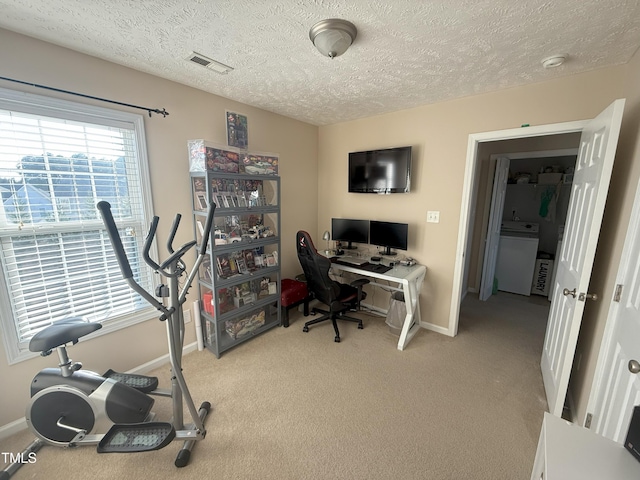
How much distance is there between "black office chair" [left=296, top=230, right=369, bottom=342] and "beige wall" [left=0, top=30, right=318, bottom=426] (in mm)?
738

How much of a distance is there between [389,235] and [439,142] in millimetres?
1073

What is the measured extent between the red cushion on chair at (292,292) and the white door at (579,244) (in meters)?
2.25

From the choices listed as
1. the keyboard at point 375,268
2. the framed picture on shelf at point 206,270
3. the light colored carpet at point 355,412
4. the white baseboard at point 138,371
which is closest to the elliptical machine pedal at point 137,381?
the light colored carpet at point 355,412

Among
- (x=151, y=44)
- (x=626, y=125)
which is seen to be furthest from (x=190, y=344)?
(x=626, y=125)

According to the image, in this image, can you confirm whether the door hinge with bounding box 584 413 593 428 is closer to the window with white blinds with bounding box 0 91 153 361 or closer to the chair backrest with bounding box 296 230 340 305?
the chair backrest with bounding box 296 230 340 305

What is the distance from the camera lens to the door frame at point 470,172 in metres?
2.03

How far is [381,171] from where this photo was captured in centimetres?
291

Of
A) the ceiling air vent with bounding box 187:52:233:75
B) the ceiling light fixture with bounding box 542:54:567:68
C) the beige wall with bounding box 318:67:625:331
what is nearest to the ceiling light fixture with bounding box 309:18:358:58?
the ceiling air vent with bounding box 187:52:233:75

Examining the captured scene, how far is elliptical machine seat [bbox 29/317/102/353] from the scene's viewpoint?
137 cm

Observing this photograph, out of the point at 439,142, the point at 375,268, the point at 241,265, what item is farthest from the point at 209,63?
the point at 375,268

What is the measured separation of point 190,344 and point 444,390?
7.42 ft

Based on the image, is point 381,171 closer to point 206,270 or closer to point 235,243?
point 235,243

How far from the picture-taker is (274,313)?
297 centimetres

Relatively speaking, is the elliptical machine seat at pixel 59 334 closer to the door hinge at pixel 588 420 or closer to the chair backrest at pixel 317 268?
the chair backrest at pixel 317 268
